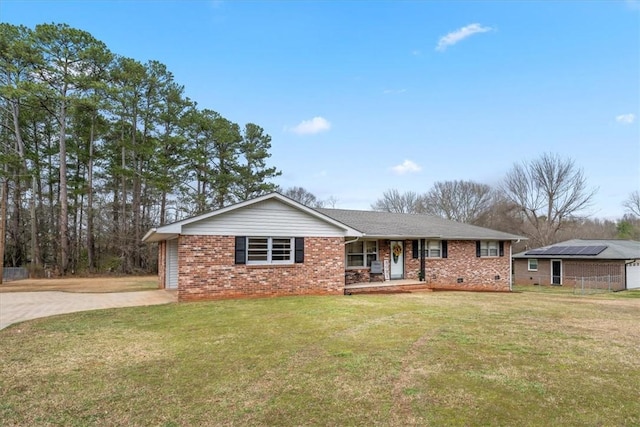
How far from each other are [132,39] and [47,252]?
18.5 metres

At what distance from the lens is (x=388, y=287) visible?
14305 millimetres

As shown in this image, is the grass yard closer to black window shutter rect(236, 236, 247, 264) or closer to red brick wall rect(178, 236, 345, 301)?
red brick wall rect(178, 236, 345, 301)

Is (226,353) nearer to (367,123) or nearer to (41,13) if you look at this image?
(367,123)

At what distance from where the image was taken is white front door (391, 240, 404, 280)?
16188mm

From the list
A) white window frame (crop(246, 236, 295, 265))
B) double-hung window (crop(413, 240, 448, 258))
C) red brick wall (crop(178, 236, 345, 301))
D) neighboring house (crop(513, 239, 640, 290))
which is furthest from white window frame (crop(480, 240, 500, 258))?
white window frame (crop(246, 236, 295, 265))

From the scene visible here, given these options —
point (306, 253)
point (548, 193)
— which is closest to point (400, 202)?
point (548, 193)

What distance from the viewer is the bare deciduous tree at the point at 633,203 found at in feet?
134

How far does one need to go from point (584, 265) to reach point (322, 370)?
28729mm

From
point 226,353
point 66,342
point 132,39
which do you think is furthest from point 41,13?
point 226,353

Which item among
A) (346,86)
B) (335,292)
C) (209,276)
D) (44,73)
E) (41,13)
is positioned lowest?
(335,292)

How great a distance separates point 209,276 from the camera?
11.3m

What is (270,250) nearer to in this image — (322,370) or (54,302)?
(54,302)

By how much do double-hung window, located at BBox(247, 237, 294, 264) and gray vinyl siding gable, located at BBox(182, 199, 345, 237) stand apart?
245mm

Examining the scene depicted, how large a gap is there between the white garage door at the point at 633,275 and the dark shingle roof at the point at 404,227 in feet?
43.5
